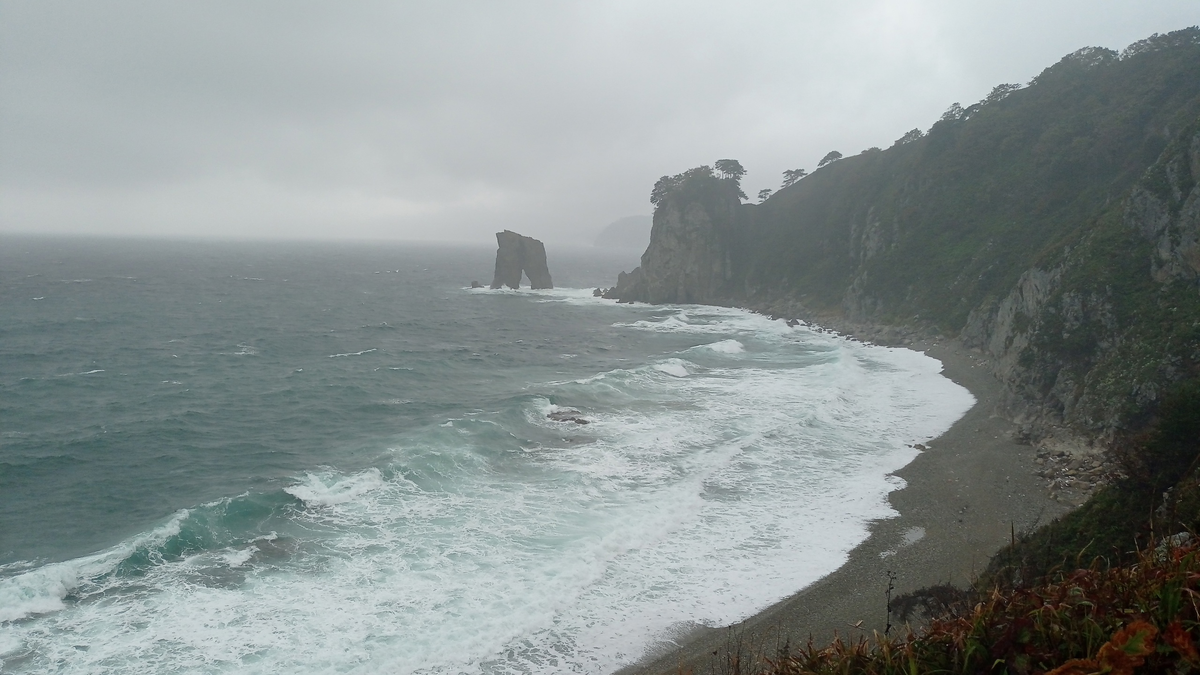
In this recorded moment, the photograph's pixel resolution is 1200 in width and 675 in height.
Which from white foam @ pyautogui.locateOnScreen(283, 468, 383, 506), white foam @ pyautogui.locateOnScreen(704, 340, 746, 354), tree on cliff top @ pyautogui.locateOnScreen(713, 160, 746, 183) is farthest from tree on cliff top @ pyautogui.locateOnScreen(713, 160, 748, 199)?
white foam @ pyautogui.locateOnScreen(283, 468, 383, 506)

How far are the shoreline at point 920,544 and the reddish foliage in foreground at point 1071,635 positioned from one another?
14.0ft

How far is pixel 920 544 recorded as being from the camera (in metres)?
17.4

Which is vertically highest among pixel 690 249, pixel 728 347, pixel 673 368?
pixel 690 249

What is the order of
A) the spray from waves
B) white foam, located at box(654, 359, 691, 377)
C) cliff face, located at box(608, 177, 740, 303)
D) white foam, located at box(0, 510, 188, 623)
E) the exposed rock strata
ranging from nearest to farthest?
the spray from waves → white foam, located at box(0, 510, 188, 623) → the exposed rock strata → white foam, located at box(654, 359, 691, 377) → cliff face, located at box(608, 177, 740, 303)

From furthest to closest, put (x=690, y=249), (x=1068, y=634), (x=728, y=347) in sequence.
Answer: (x=690, y=249) < (x=728, y=347) < (x=1068, y=634)

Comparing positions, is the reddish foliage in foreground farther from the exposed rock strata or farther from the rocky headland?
the exposed rock strata

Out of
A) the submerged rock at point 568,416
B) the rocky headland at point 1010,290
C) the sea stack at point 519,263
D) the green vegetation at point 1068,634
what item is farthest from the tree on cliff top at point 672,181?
the green vegetation at point 1068,634

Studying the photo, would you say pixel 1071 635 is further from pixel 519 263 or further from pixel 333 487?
pixel 519 263

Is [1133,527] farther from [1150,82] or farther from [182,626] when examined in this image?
[1150,82]

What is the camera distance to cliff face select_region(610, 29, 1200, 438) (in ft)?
82.4

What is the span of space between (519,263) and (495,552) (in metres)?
80.6

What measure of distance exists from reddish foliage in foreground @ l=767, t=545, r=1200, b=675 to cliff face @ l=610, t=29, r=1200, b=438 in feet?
68.3

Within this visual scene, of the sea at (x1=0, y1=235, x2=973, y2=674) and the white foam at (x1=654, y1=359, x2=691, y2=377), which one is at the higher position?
the white foam at (x1=654, y1=359, x2=691, y2=377)

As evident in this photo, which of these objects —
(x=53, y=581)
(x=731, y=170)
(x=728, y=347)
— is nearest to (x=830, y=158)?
(x=731, y=170)
